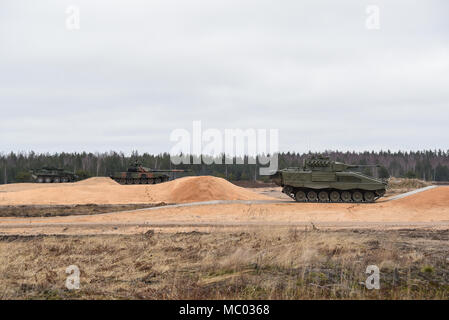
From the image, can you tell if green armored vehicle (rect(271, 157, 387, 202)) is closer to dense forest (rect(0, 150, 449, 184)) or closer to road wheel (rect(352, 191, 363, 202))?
road wheel (rect(352, 191, 363, 202))

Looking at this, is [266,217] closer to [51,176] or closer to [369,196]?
[369,196]

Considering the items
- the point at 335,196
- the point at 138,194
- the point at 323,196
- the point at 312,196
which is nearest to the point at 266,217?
the point at 312,196

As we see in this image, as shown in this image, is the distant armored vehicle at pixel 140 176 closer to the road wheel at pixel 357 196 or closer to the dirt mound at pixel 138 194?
the dirt mound at pixel 138 194

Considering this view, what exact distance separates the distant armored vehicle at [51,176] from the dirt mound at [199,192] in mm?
27808

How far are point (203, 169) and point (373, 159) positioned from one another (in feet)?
209

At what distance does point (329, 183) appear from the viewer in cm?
3073

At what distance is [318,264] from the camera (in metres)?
10.6

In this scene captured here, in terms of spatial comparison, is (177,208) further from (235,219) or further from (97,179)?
(97,179)

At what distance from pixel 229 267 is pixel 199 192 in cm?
2423

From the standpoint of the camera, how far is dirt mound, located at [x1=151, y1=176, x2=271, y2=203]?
3422cm

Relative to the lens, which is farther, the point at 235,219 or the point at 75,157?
the point at 75,157

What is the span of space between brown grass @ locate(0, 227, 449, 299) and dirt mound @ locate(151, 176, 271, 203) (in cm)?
1836
